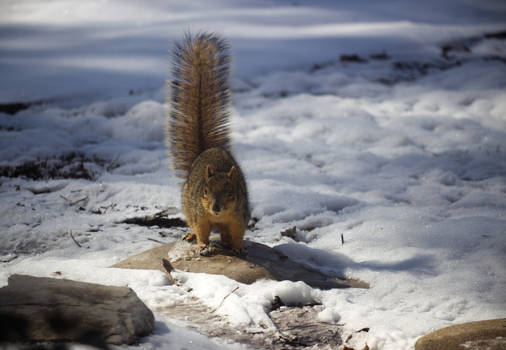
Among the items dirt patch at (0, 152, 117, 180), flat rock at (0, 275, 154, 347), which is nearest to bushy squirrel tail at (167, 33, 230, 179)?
dirt patch at (0, 152, 117, 180)

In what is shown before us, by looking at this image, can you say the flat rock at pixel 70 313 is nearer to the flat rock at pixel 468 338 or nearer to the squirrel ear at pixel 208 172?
the squirrel ear at pixel 208 172

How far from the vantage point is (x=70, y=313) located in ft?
5.91

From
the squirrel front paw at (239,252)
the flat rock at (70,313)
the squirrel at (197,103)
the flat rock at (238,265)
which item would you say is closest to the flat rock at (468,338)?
the flat rock at (238,265)

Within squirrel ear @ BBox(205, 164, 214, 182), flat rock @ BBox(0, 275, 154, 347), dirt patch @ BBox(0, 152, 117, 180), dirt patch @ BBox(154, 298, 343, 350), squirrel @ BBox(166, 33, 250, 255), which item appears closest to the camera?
flat rock @ BBox(0, 275, 154, 347)

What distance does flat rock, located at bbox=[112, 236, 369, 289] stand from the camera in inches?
113

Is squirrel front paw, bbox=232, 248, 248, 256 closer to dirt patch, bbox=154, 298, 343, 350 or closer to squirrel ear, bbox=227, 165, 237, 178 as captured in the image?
squirrel ear, bbox=227, 165, 237, 178

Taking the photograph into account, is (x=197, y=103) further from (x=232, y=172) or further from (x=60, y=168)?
(x=60, y=168)

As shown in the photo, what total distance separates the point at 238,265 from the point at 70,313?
4.23 feet

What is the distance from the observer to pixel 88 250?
3.26 metres

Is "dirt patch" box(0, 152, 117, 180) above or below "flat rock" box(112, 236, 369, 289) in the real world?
above

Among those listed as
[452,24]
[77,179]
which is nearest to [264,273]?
[77,179]

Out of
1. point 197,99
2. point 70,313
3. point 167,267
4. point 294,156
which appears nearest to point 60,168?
point 197,99

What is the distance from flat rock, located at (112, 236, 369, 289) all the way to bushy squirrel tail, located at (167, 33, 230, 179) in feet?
2.80

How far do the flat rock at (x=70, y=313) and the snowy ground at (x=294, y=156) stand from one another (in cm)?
12
